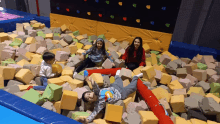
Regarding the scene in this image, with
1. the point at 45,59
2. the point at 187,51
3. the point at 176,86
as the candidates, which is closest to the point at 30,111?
the point at 45,59

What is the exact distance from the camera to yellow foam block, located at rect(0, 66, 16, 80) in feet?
7.32

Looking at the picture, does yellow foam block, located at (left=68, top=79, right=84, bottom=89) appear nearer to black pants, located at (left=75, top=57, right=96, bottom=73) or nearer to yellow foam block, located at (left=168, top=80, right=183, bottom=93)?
black pants, located at (left=75, top=57, right=96, bottom=73)

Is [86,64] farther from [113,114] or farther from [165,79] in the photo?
[165,79]

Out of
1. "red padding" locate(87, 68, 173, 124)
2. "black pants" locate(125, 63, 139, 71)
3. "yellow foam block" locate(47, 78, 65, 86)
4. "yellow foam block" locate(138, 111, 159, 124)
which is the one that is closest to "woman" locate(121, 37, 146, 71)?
"black pants" locate(125, 63, 139, 71)

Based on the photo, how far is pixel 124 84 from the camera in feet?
7.87

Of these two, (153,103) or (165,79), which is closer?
(153,103)

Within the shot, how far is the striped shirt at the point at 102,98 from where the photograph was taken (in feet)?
6.33

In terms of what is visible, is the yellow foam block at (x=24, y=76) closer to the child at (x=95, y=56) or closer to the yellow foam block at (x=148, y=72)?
the child at (x=95, y=56)

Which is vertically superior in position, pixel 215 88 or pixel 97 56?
pixel 97 56

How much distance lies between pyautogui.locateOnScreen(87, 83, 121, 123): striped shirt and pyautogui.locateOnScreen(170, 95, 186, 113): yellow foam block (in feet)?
2.58

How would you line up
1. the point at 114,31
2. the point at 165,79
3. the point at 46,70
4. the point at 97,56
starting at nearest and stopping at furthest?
the point at 46,70 < the point at 165,79 < the point at 97,56 < the point at 114,31

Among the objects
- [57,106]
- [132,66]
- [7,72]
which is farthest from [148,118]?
[7,72]

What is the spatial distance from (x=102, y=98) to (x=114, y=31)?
8.03 feet

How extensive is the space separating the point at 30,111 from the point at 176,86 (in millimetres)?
2184
